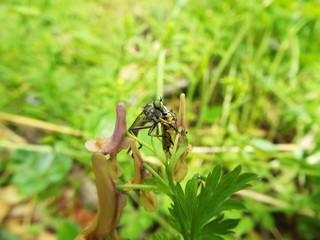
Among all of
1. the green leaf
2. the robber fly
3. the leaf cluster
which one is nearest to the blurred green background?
the green leaf

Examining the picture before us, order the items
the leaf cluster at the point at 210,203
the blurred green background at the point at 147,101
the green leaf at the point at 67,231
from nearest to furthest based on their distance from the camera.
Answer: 1. the leaf cluster at the point at 210,203
2. the green leaf at the point at 67,231
3. the blurred green background at the point at 147,101

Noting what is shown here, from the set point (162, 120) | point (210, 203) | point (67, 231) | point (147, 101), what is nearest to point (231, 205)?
point (210, 203)

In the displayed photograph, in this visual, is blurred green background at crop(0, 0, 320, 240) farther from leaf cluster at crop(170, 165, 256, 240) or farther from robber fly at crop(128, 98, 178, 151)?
leaf cluster at crop(170, 165, 256, 240)

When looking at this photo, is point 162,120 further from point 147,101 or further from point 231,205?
point 147,101

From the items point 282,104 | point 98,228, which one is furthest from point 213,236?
point 282,104

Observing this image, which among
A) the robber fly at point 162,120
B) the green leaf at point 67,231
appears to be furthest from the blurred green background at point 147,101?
the robber fly at point 162,120

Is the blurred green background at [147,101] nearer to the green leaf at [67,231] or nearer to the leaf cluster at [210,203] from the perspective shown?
the green leaf at [67,231]

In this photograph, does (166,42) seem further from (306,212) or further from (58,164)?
(306,212)

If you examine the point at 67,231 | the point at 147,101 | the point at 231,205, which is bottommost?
the point at 67,231

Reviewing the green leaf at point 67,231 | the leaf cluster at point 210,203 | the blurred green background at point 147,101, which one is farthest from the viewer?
the blurred green background at point 147,101
